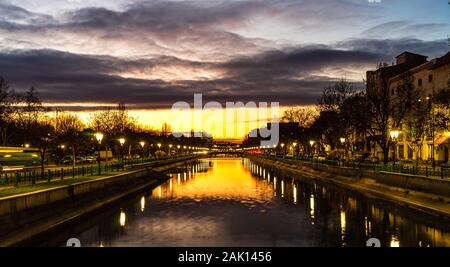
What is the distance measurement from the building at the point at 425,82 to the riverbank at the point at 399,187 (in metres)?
11.1

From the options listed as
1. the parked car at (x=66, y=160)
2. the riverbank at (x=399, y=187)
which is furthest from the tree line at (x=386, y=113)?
the parked car at (x=66, y=160)

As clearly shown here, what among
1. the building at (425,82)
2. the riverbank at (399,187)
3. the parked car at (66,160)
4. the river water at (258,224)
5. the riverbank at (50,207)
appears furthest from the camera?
the parked car at (66,160)

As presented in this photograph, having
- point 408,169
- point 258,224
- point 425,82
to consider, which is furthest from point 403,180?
point 425,82

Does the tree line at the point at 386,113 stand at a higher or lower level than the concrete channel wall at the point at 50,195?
higher

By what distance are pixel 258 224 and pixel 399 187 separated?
615 inches

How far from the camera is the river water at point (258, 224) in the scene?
27469 millimetres

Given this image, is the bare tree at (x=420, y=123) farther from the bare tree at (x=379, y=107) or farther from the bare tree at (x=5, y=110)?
the bare tree at (x=5, y=110)

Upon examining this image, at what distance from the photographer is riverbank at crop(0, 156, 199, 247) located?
77.0 feet

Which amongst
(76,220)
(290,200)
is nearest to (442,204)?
(290,200)

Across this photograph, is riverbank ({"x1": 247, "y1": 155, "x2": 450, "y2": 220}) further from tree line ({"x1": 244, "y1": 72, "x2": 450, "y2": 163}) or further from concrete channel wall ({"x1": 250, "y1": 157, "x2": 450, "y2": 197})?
tree line ({"x1": 244, "y1": 72, "x2": 450, "y2": 163})

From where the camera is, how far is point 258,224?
1337 inches

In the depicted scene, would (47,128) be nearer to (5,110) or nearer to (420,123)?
(5,110)

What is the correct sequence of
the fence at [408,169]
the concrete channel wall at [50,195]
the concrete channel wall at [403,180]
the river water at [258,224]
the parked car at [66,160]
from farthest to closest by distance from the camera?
1. the parked car at [66,160]
2. the fence at [408,169]
3. the concrete channel wall at [403,180]
4. the river water at [258,224]
5. the concrete channel wall at [50,195]

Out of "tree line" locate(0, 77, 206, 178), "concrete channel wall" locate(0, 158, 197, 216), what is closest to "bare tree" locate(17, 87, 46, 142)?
"tree line" locate(0, 77, 206, 178)
